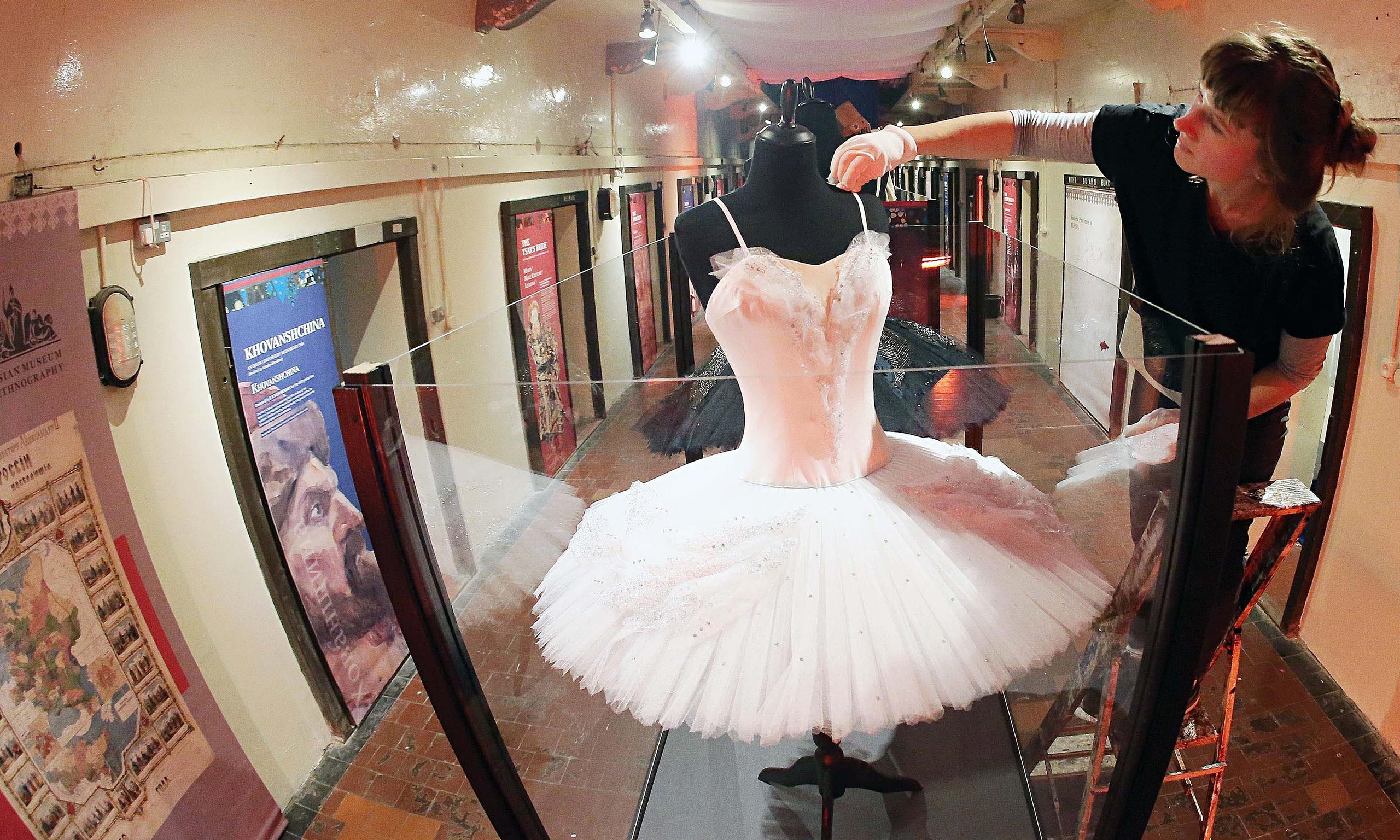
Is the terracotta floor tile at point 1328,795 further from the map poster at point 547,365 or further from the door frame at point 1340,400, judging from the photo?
the map poster at point 547,365

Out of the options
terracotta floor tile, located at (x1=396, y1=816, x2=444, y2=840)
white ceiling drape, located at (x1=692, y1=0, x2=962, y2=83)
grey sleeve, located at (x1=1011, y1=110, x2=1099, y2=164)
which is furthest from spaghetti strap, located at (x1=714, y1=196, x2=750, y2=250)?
white ceiling drape, located at (x1=692, y1=0, x2=962, y2=83)

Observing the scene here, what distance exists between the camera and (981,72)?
545 centimetres

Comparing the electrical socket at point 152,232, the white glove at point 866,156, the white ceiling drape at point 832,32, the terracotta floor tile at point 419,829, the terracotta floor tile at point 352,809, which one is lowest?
the terracotta floor tile at point 352,809

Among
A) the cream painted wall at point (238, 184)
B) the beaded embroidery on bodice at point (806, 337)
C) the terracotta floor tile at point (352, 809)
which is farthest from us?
the terracotta floor tile at point (352, 809)

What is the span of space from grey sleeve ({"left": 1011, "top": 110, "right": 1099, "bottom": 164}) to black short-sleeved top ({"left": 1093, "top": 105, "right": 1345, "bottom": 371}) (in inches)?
1.9

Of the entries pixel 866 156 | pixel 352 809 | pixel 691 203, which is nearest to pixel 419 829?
pixel 352 809

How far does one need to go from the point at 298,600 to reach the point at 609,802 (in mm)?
1159

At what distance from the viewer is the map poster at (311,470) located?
212cm

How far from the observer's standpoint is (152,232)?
1.64m

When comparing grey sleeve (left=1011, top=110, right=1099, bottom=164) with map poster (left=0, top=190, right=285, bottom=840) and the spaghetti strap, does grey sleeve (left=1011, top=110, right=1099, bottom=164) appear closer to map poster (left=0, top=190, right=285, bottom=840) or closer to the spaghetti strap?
the spaghetti strap

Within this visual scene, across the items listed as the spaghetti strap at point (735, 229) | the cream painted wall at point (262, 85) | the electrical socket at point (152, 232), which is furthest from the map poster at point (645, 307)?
the electrical socket at point (152, 232)

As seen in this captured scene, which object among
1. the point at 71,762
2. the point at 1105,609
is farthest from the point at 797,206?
the point at 71,762

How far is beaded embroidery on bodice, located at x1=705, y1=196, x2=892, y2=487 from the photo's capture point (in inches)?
52.0

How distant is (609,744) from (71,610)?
1.02 meters
